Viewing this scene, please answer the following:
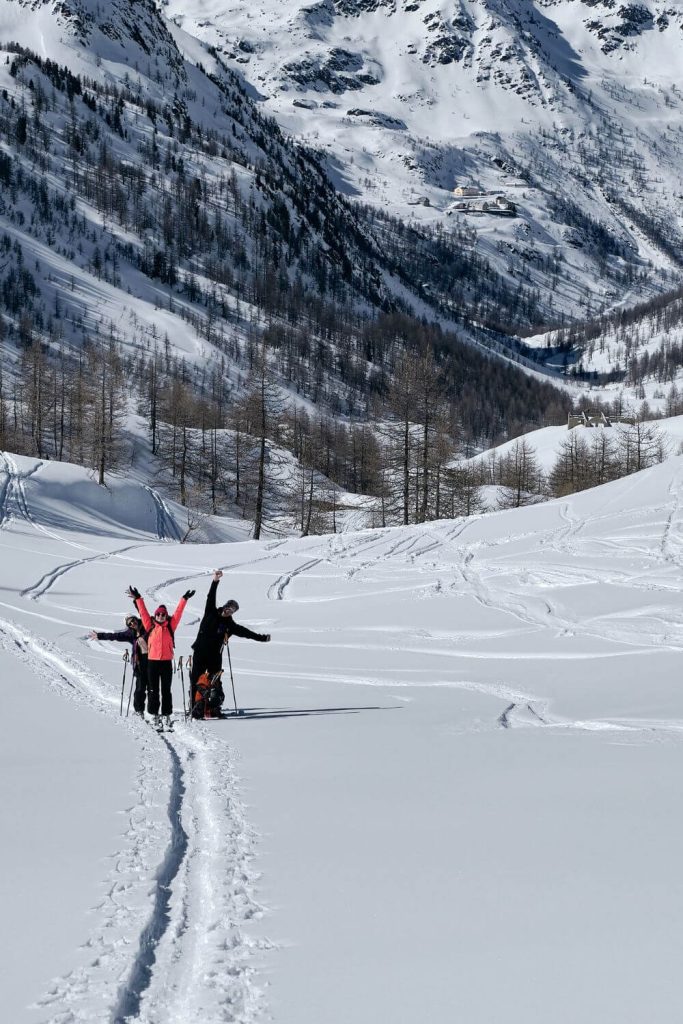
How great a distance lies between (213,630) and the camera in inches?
437

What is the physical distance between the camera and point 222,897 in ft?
16.1

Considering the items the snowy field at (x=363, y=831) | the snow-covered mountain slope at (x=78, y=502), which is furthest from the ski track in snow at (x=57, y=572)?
the snow-covered mountain slope at (x=78, y=502)

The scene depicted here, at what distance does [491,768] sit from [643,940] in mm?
3395

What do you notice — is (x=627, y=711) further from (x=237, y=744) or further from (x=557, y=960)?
(x=557, y=960)

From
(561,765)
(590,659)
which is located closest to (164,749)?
(561,765)

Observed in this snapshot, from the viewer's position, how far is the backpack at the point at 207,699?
1073cm

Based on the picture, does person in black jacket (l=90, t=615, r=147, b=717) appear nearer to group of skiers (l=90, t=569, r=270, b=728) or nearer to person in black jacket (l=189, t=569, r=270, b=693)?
group of skiers (l=90, t=569, r=270, b=728)

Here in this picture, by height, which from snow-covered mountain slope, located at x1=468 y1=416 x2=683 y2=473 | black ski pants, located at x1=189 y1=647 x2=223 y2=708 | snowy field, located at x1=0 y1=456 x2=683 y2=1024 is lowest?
snowy field, located at x1=0 y1=456 x2=683 y2=1024

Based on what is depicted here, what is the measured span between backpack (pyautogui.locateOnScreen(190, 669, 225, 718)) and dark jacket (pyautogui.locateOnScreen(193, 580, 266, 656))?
40cm

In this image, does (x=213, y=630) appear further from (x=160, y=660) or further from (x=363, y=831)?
(x=363, y=831)

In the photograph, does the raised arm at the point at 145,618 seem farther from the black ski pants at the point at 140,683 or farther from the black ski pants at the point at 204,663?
the black ski pants at the point at 204,663

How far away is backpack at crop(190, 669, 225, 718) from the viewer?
10.7 m

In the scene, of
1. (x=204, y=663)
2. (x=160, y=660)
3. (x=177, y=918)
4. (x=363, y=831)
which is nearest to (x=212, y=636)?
(x=204, y=663)

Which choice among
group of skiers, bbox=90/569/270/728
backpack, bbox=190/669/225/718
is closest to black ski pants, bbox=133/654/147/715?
group of skiers, bbox=90/569/270/728
